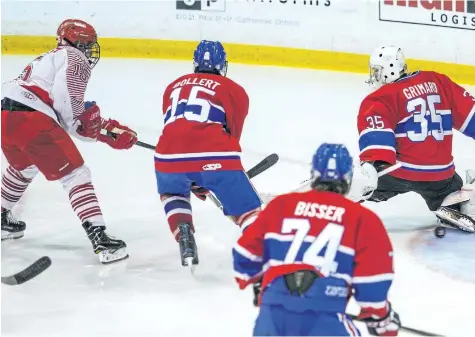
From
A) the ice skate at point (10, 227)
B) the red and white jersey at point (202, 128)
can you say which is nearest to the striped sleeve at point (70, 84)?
the red and white jersey at point (202, 128)

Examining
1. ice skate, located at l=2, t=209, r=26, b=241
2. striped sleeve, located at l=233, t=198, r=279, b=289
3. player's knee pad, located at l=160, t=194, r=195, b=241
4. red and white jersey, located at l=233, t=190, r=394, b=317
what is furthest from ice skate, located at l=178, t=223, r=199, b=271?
red and white jersey, located at l=233, t=190, r=394, b=317

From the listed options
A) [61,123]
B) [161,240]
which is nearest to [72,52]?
[61,123]

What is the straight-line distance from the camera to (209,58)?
365 cm

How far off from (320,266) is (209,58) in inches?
62.0

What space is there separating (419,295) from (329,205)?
1.25 meters

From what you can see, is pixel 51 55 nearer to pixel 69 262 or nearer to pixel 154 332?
pixel 69 262

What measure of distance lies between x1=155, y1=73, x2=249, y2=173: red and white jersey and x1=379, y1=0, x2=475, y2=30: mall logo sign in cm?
A: 290

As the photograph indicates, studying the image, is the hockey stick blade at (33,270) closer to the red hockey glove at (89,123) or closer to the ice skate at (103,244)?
the ice skate at (103,244)

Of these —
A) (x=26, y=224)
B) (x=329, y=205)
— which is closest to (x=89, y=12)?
(x=26, y=224)

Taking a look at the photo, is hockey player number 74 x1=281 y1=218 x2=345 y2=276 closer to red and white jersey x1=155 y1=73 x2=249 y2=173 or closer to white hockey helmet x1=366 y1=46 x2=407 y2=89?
red and white jersey x1=155 y1=73 x2=249 y2=173

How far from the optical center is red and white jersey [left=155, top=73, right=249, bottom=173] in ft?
11.4

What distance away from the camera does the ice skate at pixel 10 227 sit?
4.04 meters

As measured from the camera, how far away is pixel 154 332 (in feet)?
10.3

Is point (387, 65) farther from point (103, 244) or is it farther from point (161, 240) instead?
point (103, 244)
